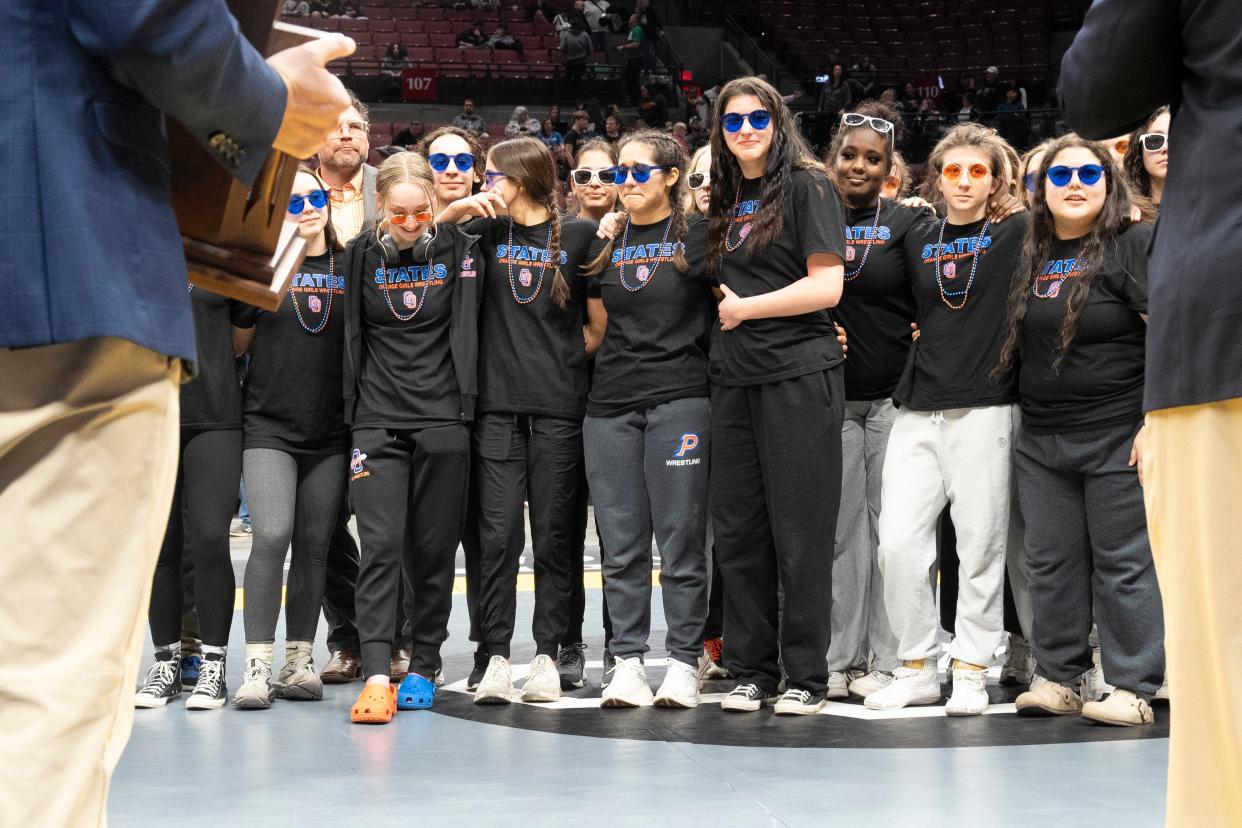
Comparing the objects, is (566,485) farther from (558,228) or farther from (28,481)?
(28,481)

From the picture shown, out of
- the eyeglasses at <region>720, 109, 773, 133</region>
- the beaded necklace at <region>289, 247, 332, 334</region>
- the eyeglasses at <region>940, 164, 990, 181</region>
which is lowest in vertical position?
the beaded necklace at <region>289, 247, 332, 334</region>

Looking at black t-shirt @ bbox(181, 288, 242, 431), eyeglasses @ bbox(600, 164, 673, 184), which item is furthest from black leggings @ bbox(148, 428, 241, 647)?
eyeglasses @ bbox(600, 164, 673, 184)

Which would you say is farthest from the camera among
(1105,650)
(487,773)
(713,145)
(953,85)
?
(953,85)

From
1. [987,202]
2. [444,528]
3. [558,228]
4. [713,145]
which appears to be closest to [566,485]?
[444,528]

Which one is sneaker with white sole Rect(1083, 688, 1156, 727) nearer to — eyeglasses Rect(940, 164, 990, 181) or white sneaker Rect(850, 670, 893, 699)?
white sneaker Rect(850, 670, 893, 699)

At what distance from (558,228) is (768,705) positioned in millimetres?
1850

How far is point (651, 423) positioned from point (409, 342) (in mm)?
905

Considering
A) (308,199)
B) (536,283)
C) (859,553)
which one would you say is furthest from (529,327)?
(859,553)

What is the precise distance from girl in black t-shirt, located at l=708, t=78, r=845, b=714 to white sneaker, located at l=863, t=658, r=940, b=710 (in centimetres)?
21

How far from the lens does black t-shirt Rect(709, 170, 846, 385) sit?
450 centimetres

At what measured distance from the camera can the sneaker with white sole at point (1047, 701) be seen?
4.45 m

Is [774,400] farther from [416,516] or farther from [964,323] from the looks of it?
[416,516]

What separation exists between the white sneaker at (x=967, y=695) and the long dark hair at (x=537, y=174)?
188cm

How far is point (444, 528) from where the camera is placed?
481 cm
